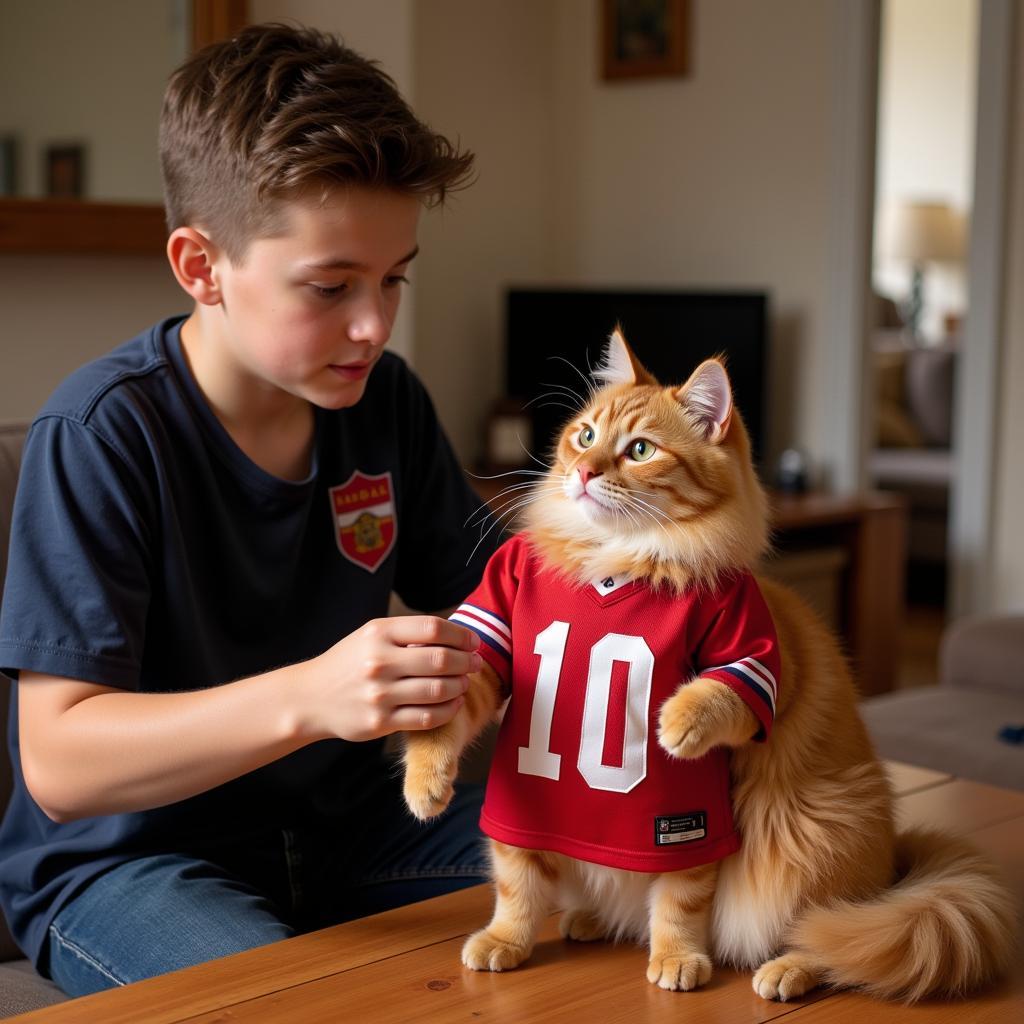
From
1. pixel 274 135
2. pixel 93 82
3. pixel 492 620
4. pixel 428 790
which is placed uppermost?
pixel 93 82

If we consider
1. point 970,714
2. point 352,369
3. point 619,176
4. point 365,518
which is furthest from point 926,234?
point 352,369

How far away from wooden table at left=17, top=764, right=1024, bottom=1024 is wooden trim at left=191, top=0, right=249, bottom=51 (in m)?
1.82

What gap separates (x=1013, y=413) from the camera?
3.67 metres

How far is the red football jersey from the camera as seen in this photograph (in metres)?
0.87

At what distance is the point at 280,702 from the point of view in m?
0.95

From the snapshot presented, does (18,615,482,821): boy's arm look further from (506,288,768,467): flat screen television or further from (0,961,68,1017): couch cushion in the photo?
(506,288,768,467): flat screen television

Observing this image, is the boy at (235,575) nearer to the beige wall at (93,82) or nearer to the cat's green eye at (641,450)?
the cat's green eye at (641,450)

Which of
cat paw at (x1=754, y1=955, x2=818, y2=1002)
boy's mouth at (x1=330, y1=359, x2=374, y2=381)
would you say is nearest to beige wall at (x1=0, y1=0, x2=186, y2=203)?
boy's mouth at (x1=330, y1=359, x2=374, y2=381)

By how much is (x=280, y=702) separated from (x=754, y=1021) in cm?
40

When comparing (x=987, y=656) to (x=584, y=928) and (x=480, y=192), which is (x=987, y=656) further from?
(x=480, y=192)

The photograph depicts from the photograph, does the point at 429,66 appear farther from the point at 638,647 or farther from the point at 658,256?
the point at 638,647

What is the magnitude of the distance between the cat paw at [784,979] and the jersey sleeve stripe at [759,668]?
20cm

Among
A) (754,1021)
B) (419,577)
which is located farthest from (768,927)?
(419,577)

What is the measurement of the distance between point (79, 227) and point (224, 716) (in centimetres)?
159
